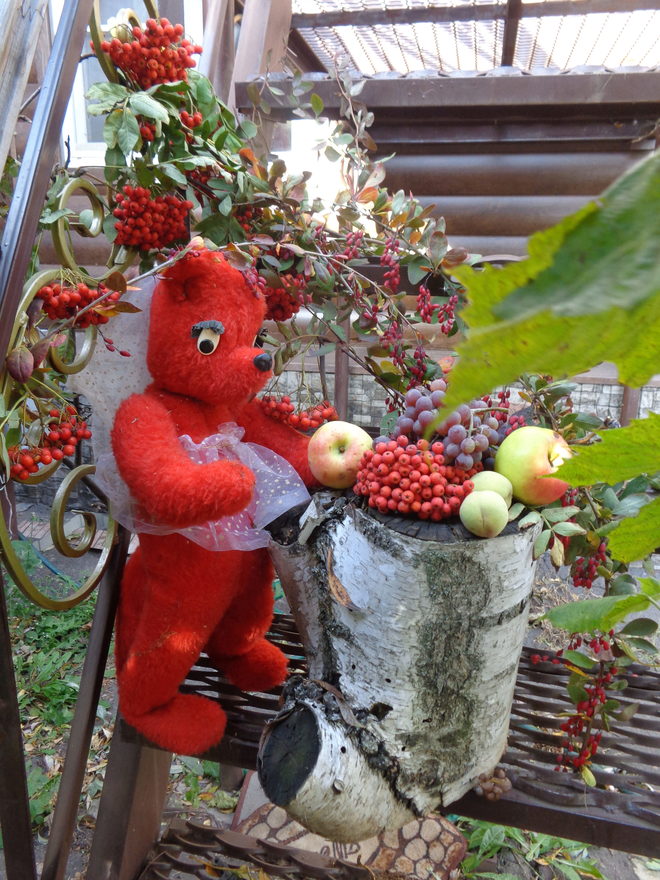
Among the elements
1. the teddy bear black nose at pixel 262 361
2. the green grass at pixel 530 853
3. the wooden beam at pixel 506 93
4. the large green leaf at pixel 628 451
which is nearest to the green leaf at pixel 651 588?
the large green leaf at pixel 628 451

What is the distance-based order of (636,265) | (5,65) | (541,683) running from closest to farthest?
(636,265)
(5,65)
(541,683)

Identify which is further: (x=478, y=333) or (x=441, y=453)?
(x=441, y=453)

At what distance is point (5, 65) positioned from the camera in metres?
0.61

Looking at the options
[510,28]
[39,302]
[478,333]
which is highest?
[510,28]

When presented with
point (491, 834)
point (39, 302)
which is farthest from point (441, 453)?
point (491, 834)

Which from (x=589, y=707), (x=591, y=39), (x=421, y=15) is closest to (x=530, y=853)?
(x=589, y=707)

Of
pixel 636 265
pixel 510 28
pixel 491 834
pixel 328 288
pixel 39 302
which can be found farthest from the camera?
pixel 510 28

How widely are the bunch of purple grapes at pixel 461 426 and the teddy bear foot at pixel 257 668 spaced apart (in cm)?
48

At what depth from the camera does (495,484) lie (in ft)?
2.22

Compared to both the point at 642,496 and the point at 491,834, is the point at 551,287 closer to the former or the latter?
the point at 642,496

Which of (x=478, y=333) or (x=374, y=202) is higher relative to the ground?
(x=374, y=202)

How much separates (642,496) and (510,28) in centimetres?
173

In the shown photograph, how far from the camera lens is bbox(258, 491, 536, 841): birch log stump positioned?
65 cm

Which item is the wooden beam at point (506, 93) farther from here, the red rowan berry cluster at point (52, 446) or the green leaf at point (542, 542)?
the green leaf at point (542, 542)
